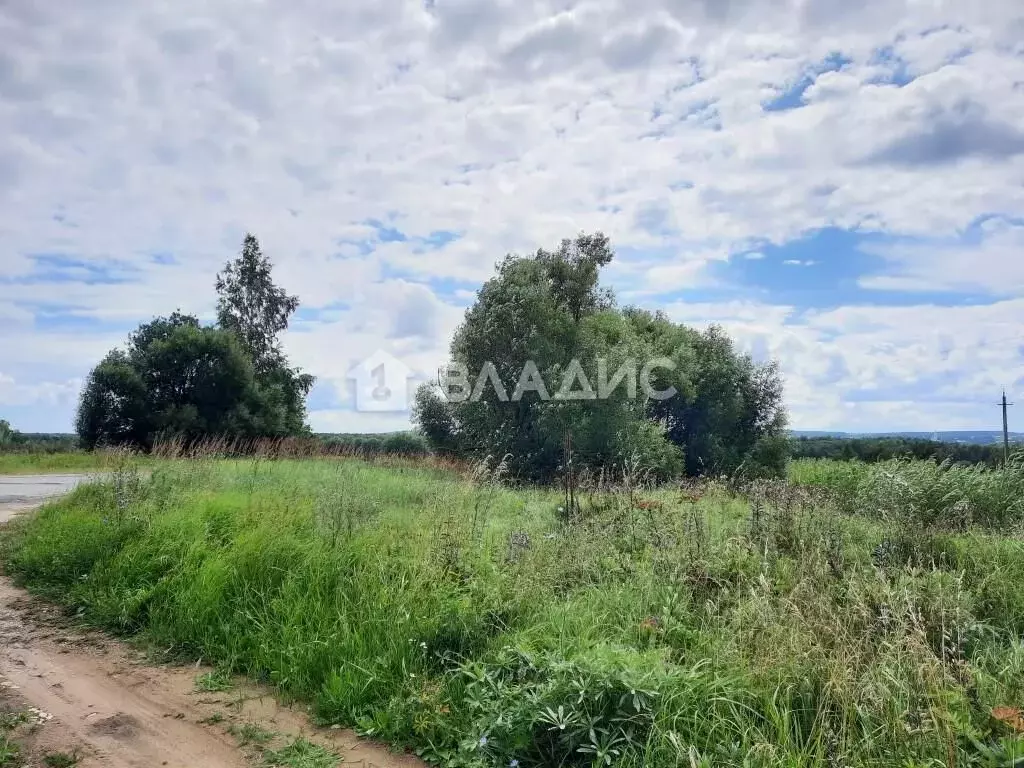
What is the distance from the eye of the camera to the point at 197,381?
2966cm

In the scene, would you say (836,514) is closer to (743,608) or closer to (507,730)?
(743,608)

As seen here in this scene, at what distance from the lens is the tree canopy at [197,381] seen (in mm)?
28578

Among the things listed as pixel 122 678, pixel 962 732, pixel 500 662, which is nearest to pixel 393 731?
pixel 500 662

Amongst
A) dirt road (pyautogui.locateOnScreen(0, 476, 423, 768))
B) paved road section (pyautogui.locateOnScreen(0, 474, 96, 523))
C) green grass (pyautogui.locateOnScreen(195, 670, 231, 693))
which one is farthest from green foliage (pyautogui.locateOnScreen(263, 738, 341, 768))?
paved road section (pyautogui.locateOnScreen(0, 474, 96, 523))

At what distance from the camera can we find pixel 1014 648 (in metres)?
4.48

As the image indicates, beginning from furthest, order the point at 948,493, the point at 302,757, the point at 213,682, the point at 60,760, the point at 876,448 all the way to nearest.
Result: the point at 876,448 < the point at 948,493 < the point at 213,682 < the point at 302,757 < the point at 60,760

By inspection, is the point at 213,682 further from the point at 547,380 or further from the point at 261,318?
the point at 261,318

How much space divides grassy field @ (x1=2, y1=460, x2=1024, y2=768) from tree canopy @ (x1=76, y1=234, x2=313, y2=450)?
2186cm

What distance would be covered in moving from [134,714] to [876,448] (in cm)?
2530

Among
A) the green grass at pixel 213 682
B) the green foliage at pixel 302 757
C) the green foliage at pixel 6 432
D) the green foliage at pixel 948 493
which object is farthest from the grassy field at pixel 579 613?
the green foliage at pixel 6 432

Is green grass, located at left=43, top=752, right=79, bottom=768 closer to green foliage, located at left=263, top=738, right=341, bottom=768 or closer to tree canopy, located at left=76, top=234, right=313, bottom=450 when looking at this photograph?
green foliage, located at left=263, top=738, right=341, bottom=768

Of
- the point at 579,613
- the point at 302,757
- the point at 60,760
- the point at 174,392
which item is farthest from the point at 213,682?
the point at 174,392

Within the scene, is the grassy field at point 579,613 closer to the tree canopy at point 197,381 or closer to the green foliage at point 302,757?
the green foliage at point 302,757

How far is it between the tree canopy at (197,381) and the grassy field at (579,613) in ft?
71.7
